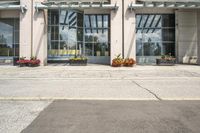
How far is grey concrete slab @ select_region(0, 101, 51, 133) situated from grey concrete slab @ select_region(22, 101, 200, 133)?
20cm

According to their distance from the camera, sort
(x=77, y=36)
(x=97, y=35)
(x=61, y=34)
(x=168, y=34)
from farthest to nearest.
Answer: (x=97, y=35)
(x=168, y=34)
(x=77, y=36)
(x=61, y=34)

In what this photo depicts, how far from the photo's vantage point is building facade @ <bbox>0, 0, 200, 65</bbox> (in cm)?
2655

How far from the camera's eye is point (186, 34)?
30.2m

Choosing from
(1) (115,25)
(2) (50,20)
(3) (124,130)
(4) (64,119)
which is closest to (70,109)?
(4) (64,119)

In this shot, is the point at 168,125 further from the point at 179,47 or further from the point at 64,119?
the point at 179,47

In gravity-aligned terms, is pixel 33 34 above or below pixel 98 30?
below

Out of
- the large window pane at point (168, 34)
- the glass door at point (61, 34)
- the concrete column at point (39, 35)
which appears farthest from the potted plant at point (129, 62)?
the concrete column at point (39, 35)

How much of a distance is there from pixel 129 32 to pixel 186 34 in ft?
25.7

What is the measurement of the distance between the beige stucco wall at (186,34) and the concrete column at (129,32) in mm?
6519

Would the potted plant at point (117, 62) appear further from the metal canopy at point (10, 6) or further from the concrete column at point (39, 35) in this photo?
the metal canopy at point (10, 6)

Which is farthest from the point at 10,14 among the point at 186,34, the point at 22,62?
the point at 186,34

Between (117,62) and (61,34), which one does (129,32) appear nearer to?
(117,62)

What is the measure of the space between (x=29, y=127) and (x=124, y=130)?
2.00 metres

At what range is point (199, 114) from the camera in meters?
6.74
